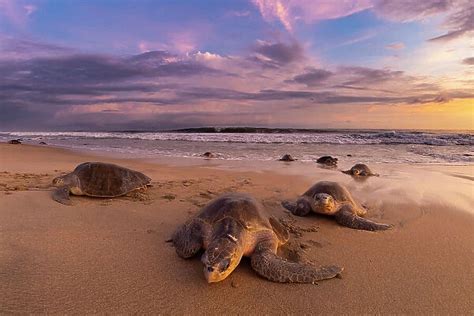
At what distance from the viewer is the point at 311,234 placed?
4.84 meters

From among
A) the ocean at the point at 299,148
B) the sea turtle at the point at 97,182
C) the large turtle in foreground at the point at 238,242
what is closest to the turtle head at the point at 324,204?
the large turtle in foreground at the point at 238,242

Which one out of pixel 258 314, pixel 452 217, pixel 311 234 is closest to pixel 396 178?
pixel 452 217

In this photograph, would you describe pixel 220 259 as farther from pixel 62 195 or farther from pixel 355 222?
pixel 62 195

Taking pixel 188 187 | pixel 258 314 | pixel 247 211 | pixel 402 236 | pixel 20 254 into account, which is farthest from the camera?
pixel 188 187

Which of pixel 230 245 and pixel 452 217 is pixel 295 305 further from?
pixel 452 217

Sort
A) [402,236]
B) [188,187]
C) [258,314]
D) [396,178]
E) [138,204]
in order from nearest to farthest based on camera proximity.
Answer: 1. [258,314]
2. [402,236]
3. [138,204]
4. [188,187]
5. [396,178]

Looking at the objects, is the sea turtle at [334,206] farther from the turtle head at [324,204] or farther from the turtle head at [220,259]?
the turtle head at [220,259]

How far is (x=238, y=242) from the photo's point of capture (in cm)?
332

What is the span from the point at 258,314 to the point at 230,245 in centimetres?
69

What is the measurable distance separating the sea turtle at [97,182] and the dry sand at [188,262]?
275mm

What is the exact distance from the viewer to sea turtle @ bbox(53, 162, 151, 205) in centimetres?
667

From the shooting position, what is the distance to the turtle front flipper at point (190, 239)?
3.65m

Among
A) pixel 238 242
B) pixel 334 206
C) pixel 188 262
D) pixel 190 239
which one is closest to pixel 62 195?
pixel 190 239

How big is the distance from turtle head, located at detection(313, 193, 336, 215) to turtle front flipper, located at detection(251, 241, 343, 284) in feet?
7.03
